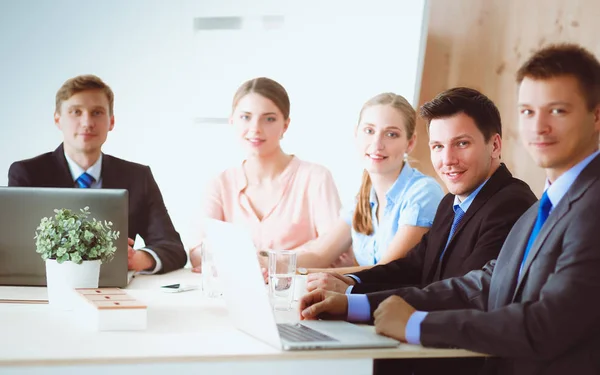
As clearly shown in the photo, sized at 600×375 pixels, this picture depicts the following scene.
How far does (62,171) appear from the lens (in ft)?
10.6

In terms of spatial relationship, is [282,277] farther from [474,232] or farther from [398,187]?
[398,187]

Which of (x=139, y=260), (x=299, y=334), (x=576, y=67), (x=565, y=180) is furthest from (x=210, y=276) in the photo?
(x=576, y=67)

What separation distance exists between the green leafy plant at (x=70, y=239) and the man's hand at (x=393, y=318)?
2.62ft

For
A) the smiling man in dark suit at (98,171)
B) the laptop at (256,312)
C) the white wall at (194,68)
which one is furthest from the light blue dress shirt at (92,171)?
the laptop at (256,312)

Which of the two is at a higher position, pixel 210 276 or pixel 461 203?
pixel 461 203

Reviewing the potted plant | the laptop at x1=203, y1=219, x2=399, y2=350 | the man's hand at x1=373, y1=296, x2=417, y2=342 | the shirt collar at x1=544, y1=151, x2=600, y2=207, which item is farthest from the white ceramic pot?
the shirt collar at x1=544, y1=151, x2=600, y2=207

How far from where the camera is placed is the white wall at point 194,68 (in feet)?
12.7

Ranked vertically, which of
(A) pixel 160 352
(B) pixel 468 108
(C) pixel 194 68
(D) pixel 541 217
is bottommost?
(A) pixel 160 352

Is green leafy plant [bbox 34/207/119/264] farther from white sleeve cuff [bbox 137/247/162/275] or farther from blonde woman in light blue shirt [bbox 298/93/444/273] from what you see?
blonde woman in light blue shirt [bbox 298/93/444/273]

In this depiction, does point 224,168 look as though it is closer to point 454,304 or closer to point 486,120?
point 486,120

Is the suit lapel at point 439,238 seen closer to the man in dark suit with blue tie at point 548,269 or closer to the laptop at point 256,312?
the man in dark suit with blue tie at point 548,269

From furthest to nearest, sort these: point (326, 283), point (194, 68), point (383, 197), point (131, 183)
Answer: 1. point (194, 68)
2. point (131, 183)
3. point (383, 197)
4. point (326, 283)

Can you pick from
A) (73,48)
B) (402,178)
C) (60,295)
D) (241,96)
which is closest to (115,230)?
(60,295)

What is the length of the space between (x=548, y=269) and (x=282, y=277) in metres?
0.71
